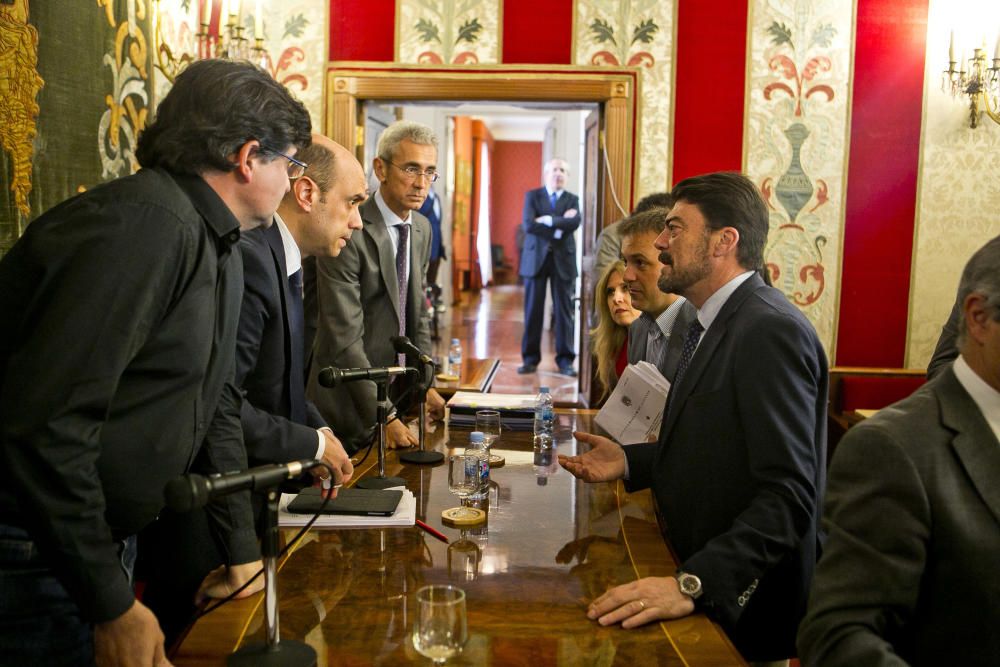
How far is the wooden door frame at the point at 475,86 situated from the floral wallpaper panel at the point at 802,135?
0.76 metres

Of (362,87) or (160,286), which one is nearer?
(160,286)

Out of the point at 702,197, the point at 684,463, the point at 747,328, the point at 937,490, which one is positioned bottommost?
the point at 684,463

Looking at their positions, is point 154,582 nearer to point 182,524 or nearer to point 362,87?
point 182,524

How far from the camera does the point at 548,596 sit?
64.6 inches

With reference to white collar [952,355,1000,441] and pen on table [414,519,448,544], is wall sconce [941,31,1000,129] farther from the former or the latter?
pen on table [414,519,448,544]

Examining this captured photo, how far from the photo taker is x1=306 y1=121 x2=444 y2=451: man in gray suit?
10.9 ft

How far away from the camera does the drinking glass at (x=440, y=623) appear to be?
1.29 meters

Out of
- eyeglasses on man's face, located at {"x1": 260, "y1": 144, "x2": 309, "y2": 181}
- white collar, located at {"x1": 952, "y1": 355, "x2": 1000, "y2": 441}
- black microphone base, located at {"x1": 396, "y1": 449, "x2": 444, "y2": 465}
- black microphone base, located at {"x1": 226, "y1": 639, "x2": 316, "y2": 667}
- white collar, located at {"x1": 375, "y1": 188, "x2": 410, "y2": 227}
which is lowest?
black microphone base, located at {"x1": 396, "y1": 449, "x2": 444, "y2": 465}

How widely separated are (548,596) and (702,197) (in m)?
1.07

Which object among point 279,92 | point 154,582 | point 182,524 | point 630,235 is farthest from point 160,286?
point 630,235

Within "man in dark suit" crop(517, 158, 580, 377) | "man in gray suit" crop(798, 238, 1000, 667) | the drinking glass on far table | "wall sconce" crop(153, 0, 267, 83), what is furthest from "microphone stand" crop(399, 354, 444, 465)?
"man in dark suit" crop(517, 158, 580, 377)

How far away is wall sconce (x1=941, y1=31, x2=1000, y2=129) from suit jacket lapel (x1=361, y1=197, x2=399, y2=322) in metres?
3.29

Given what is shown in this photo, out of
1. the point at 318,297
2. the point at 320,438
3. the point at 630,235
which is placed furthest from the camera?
the point at 318,297

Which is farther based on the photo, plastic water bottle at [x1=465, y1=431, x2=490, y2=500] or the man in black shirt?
plastic water bottle at [x1=465, y1=431, x2=490, y2=500]
